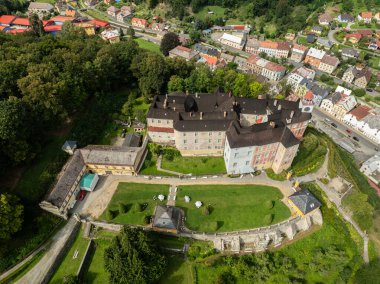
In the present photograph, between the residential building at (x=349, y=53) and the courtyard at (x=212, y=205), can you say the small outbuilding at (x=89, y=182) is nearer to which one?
the courtyard at (x=212, y=205)

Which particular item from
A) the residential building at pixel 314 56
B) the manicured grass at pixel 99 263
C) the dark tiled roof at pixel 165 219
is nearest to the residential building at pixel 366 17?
the residential building at pixel 314 56

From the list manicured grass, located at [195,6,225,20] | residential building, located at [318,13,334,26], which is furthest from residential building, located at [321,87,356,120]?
manicured grass, located at [195,6,225,20]

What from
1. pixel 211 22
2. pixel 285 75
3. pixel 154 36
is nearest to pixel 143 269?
pixel 285 75

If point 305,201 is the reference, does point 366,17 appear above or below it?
above

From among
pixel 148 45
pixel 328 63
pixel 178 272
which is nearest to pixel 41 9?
pixel 148 45

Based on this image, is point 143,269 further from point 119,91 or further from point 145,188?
point 119,91

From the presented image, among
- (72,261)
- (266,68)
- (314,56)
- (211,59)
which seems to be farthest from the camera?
(314,56)

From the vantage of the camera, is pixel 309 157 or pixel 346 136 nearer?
pixel 309 157

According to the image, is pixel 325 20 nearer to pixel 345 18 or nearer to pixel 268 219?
pixel 345 18
